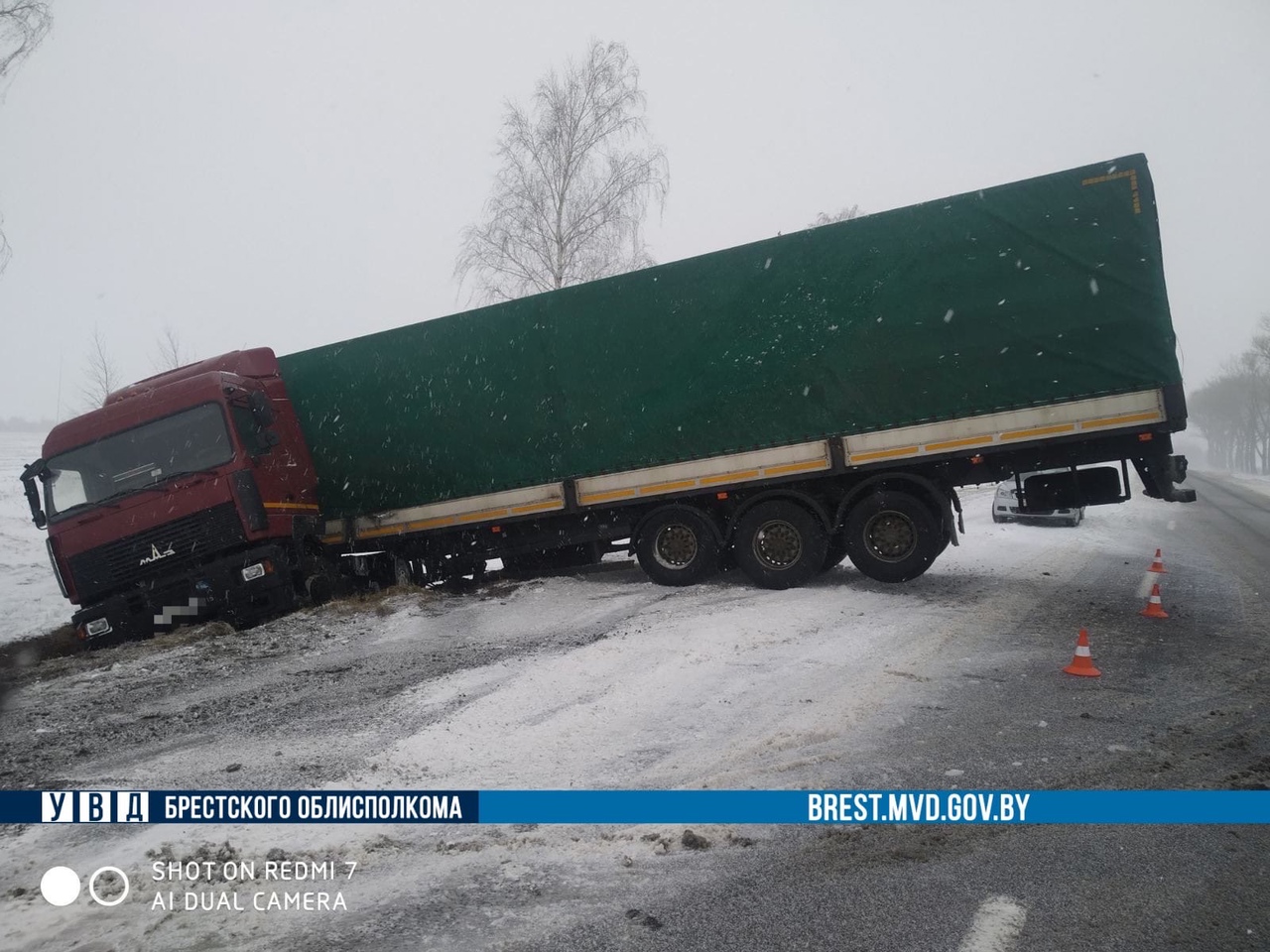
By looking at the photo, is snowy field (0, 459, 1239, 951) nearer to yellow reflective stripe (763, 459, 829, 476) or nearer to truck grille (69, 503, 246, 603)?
truck grille (69, 503, 246, 603)

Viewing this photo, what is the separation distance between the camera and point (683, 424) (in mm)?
8898

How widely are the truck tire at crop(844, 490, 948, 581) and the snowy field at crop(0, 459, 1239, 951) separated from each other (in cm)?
25

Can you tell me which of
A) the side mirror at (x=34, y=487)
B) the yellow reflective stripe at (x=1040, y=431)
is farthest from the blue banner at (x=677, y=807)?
the side mirror at (x=34, y=487)

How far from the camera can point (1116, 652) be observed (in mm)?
6184

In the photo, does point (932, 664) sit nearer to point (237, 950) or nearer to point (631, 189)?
point (237, 950)

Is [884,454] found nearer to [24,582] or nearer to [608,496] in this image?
[608,496]

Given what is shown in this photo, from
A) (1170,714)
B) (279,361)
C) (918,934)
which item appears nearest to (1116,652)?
(1170,714)

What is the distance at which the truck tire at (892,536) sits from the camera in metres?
8.24

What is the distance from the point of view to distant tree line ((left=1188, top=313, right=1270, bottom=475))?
7425 cm

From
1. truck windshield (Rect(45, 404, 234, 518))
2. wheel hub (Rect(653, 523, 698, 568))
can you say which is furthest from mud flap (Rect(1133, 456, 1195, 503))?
truck windshield (Rect(45, 404, 234, 518))

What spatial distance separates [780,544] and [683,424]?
5.62 ft

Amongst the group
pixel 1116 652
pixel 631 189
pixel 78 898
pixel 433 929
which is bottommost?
pixel 1116 652

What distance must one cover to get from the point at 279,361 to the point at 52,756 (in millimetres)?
6637

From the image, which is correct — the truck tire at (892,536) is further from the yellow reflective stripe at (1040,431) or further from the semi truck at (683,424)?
the yellow reflective stripe at (1040,431)
